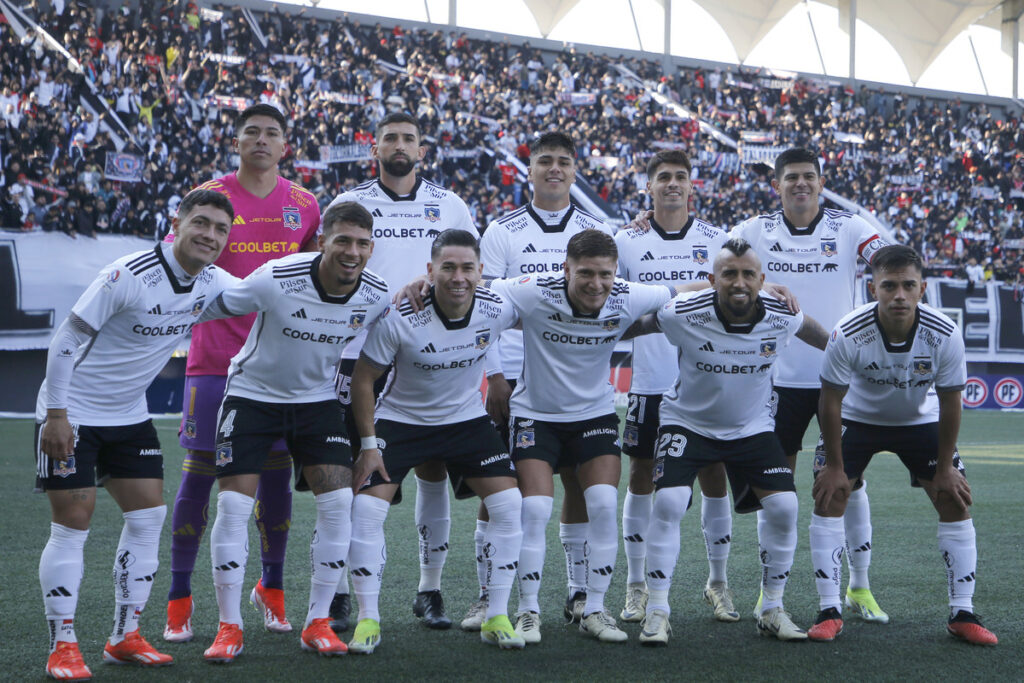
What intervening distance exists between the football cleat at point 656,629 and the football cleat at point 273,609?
174 centimetres

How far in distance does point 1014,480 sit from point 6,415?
46.6 ft

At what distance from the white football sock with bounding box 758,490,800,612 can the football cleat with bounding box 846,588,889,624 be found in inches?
25.5

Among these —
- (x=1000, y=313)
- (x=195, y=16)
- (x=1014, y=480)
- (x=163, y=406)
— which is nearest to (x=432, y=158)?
(x=195, y=16)

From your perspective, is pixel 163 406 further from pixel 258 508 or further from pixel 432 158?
pixel 258 508

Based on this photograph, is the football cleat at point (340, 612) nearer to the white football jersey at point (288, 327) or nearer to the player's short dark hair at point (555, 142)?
the white football jersey at point (288, 327)

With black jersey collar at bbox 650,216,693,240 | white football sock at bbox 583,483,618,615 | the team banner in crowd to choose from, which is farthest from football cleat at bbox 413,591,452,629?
the team banner in crowd

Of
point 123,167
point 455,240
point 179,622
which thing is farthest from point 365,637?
point 123,167

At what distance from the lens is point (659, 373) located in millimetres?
5469

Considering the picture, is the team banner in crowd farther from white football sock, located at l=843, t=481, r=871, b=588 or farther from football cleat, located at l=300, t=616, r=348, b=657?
white football sock, located at l=843, t=481, r=871, b=588

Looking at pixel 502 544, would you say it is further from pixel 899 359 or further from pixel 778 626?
pixel 899 359

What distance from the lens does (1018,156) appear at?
3209cm

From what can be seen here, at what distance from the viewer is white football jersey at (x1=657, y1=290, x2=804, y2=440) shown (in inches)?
191

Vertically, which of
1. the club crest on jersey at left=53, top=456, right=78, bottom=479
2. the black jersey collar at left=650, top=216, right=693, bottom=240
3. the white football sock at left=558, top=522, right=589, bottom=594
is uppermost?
the black jersey collar at left=650, top=216, right=693, bottom=240

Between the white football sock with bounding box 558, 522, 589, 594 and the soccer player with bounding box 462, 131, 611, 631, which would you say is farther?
the soccer player with bounding box 462, 131, 611, 631
